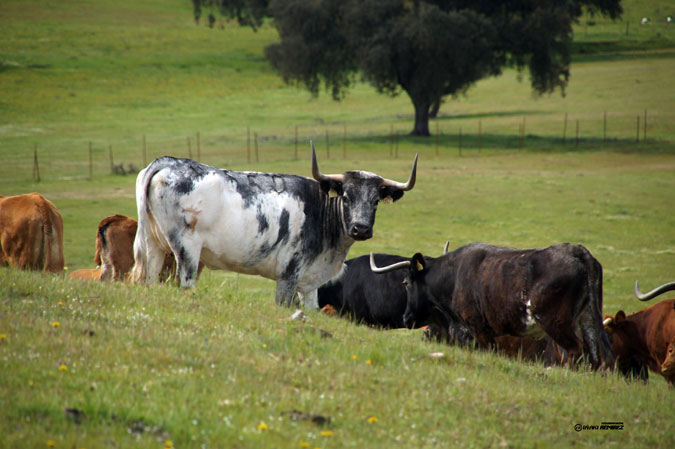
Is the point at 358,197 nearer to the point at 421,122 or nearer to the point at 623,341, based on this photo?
the point at 623,341

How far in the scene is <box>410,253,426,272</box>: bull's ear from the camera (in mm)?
11125

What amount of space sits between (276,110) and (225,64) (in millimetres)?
17925

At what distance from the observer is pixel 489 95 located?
71.4 metres

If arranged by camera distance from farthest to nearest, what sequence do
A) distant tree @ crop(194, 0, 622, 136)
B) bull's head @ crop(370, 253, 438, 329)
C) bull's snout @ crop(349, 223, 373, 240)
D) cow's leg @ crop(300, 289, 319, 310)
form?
distant tree @ crop(194, 0, 622, 136) < cow's leg @ crop(300, 289, 319, 310) < bull's head @ crop(370, 253, 438, 329) < bull's snout @ crop(349, 223, 373, 240)

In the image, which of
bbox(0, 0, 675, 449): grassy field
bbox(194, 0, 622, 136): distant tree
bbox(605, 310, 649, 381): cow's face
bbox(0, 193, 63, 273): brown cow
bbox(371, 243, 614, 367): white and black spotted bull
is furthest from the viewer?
bbox(194, 0, 622, 136): distant tree

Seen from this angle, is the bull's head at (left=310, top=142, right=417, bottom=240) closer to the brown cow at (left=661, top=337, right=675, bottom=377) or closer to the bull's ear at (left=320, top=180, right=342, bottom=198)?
the bull's ear at (left=320, top=180, right=342, bottom=198)

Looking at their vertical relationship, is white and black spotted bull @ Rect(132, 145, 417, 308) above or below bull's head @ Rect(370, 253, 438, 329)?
above

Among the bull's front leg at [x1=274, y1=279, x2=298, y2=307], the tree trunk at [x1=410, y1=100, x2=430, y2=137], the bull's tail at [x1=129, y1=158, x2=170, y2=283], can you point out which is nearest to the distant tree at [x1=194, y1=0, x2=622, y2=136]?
the tree trunk at [x1=410, y1=100, x2=430, y2=137]

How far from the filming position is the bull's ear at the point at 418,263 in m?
11.1

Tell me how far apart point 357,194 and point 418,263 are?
144 centimetres

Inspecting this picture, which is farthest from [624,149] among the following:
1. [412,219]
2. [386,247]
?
[386,247]

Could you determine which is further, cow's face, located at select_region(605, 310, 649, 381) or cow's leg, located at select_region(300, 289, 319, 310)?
cow's leg, located at select_region(300, 289, 319, 310)

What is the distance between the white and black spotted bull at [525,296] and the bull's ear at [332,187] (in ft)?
5.74

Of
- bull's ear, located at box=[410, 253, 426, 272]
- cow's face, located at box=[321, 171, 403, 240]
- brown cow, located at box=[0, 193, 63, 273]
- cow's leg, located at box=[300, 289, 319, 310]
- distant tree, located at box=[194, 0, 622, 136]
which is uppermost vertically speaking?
distant tree, located at box=[194, 0, 622, 136]
